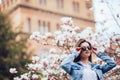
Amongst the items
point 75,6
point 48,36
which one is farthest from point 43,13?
point 48,36

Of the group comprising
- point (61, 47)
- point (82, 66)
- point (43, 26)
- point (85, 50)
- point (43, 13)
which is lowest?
point (82, 66)

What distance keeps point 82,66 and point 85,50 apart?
0.18m

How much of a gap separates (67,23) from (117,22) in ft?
4.10

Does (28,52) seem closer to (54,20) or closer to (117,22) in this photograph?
(117,22)

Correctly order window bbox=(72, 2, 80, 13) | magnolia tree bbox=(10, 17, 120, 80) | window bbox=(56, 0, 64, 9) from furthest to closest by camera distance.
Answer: window bbox=(72, 2, 80, 13), window bbox=(56, 0, 64, 9), magnolia tree bbox=(10, 17, 120, 80)

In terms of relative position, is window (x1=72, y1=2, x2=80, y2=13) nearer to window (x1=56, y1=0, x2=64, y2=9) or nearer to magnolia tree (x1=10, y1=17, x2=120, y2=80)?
window (x1=56, y1=0, x2=64, y2=9)

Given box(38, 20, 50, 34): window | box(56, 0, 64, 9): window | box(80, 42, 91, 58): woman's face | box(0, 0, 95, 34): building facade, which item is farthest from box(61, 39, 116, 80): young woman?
box(56, 0, 64, 9): window

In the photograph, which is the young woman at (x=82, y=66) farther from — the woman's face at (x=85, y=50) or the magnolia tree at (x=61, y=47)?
the magnolia tree at (x=61, y=47)

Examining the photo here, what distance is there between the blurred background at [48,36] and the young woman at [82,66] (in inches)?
124

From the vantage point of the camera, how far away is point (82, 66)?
5.09 metres

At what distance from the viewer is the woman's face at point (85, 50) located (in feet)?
16.8

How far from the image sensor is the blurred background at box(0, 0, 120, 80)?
918 cm

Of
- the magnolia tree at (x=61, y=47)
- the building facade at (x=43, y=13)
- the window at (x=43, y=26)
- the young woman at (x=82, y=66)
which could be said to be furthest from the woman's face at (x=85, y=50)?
the window at (x=43, y=26)

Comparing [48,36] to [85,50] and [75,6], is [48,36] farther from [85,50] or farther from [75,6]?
[75,6]
